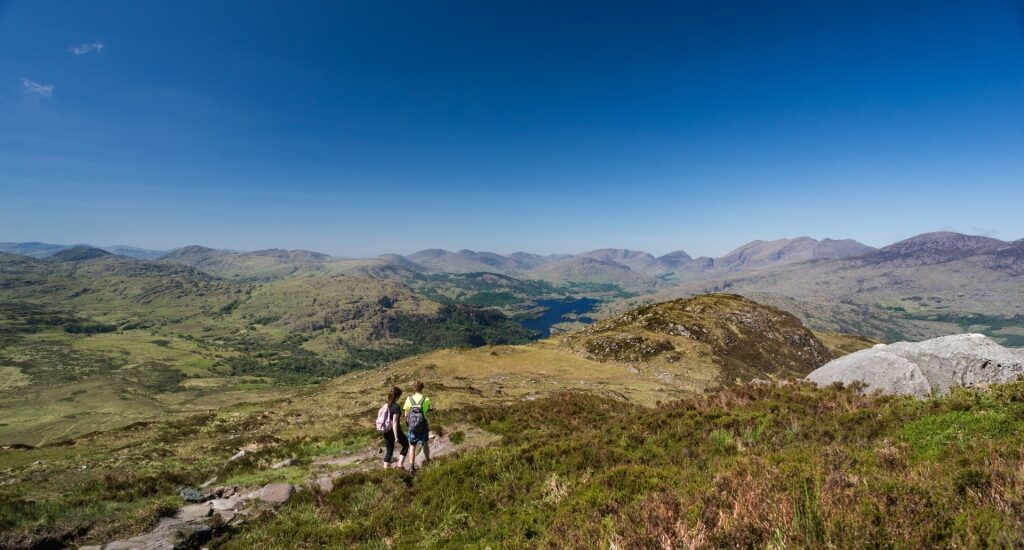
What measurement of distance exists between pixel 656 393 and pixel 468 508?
3398 cm

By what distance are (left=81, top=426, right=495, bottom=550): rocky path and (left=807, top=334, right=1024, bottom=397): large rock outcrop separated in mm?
21732

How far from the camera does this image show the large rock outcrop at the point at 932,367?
22328 mm

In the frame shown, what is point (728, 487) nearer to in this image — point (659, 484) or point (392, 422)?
point (659, 484)

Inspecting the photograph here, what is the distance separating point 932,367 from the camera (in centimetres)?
2347

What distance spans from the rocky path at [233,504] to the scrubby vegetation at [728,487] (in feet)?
3.25

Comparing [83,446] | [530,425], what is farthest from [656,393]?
[83,446]

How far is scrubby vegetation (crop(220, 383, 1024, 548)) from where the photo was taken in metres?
5.61

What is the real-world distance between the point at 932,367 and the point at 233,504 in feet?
115

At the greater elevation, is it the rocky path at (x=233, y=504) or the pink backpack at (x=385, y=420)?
the pink backpack at (x=385, y=420)

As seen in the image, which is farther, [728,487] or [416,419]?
[416,419]

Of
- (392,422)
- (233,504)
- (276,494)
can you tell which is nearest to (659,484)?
(392,422)

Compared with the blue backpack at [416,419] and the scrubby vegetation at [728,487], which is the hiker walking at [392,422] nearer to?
the blue backpack at [416,419]

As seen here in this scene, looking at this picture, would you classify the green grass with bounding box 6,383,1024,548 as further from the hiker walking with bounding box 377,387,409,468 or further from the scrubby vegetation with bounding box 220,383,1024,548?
the hiker walking with bounding box 377,387,409,468

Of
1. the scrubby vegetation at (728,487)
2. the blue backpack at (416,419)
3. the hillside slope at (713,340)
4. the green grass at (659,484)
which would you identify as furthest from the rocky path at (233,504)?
the hillside slope at (713,340)
